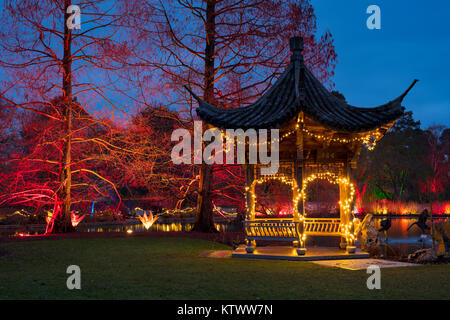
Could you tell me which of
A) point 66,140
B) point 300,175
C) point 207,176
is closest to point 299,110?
point 300,175

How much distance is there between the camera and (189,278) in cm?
791

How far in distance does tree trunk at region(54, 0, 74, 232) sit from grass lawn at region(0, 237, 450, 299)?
235 inches

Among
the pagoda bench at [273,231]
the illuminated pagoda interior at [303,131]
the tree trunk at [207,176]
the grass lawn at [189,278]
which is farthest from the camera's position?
the tree trunk at [207,176]

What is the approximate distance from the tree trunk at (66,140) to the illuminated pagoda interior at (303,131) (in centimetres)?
915

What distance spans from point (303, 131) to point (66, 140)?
11507 mm

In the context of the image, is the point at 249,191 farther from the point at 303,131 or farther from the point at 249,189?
the point at 303,131

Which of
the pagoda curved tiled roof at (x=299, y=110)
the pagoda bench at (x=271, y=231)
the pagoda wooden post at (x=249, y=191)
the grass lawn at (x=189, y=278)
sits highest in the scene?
the pagoda curved tiled roof at (x=299, y=110)

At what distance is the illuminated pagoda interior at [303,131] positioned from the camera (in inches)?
415

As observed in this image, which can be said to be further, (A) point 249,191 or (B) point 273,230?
(A) point 249,191

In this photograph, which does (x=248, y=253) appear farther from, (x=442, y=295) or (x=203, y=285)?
(x=442, y=295)

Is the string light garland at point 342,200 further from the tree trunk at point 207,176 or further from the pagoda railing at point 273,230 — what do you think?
the tree trunk at point 207,176

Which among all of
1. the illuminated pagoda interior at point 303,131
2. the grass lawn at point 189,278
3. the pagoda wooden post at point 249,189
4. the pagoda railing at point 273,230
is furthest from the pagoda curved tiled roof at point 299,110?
the grass lawn at point 189,278

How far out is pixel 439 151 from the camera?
57969 mm

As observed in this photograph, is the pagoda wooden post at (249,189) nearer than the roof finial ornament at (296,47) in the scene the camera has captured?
No
